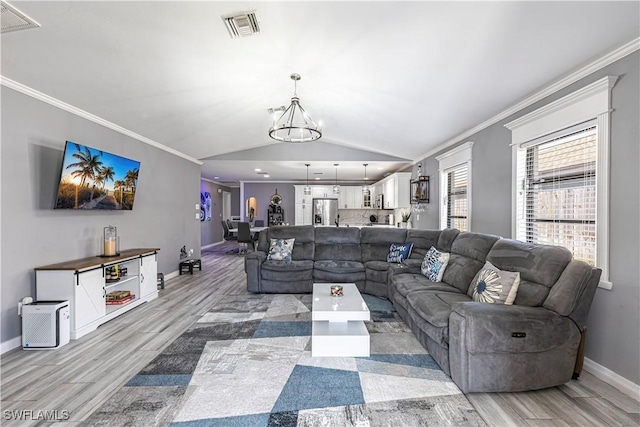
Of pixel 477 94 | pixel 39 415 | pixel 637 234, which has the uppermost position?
pixel 477 94

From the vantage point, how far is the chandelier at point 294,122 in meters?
3.32

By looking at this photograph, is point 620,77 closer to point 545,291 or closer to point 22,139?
point 545,291

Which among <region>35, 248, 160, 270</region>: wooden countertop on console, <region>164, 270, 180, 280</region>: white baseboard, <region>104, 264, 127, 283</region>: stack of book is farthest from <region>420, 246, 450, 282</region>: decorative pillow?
<region>164, 270, 180, 280</region>: white baseboard

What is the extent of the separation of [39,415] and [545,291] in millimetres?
3613

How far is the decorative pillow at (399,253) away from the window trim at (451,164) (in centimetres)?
95

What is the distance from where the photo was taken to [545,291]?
2160mm

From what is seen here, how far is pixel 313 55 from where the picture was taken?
2.79 m

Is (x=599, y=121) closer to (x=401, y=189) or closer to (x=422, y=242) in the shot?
(x=422, y=242)

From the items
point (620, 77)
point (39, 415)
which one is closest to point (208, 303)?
point (39, 415)

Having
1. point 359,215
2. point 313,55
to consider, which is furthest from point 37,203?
point 359,215

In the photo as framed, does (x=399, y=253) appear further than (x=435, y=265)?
Yes

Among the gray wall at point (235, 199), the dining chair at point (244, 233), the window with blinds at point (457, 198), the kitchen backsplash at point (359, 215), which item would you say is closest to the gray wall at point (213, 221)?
the gray wall at point (235, 199)

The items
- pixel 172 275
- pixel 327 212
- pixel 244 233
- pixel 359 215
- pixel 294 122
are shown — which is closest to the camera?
pixel 294 122

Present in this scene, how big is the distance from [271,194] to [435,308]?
9.00m
